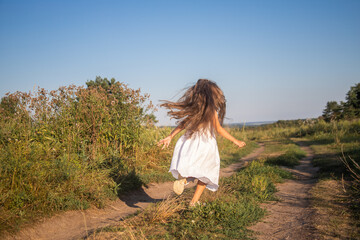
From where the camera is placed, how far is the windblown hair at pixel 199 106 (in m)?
3.57

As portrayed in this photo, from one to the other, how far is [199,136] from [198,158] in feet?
1.03

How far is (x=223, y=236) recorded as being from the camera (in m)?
2.85

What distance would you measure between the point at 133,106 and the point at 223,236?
4363mm

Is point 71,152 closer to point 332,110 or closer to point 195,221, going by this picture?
point 195,221

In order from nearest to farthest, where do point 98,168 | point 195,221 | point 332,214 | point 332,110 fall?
point 195,221 → point 332,214 → point 98,168 → point 332,110

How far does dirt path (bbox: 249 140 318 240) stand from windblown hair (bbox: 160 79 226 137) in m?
1.49

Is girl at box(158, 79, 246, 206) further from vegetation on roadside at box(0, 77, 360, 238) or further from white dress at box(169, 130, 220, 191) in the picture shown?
vegetation on roadside at box(0, 77, 360, 238)

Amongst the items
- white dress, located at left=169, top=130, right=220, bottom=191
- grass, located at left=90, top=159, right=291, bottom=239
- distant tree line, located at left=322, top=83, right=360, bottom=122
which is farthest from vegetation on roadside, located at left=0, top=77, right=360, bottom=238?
distant tree line, located at left=322, top=83, right=360, bottom=122

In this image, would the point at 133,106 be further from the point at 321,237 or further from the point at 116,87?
the point at 321,237

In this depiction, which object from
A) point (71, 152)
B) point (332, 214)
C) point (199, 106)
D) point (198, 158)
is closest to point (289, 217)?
point (332, 214)

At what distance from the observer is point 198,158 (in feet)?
11.3

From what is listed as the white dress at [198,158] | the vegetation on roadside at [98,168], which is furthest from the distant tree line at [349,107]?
the white dress at [198,158]

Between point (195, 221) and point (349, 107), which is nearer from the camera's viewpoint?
point (195, 221)

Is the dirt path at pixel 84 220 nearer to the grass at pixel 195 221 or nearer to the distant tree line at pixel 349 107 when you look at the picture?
the grass at pixel 195 221
